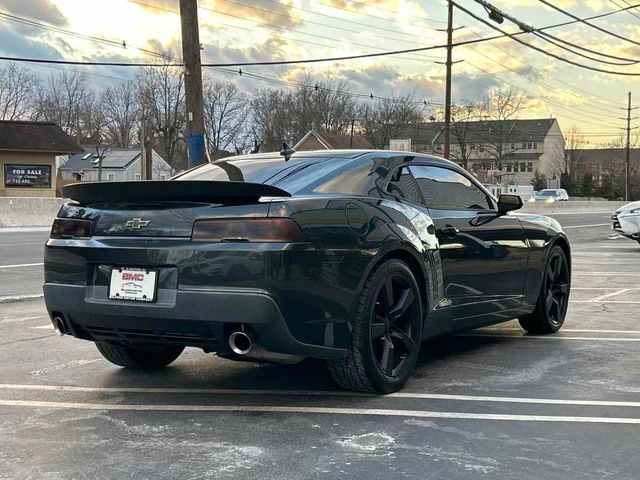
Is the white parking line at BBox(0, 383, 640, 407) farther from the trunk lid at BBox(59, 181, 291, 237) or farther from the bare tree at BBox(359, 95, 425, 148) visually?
the bare tree at BBox(359, 95, 425, 148)

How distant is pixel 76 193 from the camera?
4465 mm

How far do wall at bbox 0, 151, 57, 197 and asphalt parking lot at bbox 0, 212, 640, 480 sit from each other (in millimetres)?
33618

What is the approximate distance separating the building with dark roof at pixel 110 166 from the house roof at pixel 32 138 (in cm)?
3202

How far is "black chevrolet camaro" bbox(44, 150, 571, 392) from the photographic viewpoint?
3.92 m

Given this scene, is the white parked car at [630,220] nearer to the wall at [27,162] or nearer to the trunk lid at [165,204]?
the trunk lid at [165,204]

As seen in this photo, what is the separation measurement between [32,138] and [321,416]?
3699cm

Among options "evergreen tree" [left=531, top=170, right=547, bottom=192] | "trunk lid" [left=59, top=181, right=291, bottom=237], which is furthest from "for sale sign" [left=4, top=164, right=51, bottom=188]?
"evergreen tree" [left=531, top=170, right=547, bottom=192]

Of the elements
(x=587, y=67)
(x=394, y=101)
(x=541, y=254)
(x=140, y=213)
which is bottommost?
(x=541, y=254)

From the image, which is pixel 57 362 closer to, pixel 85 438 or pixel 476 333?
pixel 85 438

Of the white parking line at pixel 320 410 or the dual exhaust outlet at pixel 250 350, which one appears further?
the white parking line at pixel 320 410

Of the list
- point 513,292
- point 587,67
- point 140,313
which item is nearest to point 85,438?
point 140,313

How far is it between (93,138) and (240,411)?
8530 centimetres

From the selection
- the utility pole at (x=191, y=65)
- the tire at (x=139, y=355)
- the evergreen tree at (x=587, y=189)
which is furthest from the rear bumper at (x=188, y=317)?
the evergreen tree at (x=587, y=189)

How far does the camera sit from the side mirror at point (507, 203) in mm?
5918
